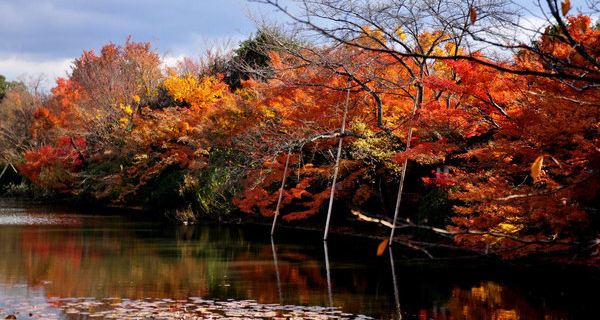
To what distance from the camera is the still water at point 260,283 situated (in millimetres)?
11094

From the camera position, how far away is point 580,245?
335 centimetres

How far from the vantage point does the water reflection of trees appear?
470 inches

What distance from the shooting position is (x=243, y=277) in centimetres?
1491

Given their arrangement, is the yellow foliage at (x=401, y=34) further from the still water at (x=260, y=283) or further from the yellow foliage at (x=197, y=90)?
the yellow foliage at (x=197, y=90)

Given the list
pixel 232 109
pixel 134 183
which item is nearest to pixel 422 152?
pixel 232 109

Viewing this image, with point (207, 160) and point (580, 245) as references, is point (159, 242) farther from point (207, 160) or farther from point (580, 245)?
point (580, 245)

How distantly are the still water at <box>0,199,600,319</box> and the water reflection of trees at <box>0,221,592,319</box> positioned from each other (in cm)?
2

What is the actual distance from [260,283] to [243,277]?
2.91 feet

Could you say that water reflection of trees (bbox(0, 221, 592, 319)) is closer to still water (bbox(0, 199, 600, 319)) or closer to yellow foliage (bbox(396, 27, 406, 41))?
still water (bbox(0, 199, 600, 319))

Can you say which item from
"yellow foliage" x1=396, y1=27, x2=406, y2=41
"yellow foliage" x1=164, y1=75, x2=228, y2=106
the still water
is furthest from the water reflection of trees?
"yellow foliage" x1=164, y1=75, x2=228, y2=106

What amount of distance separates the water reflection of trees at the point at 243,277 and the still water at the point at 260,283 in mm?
22

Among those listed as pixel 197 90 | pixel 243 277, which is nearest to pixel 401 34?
pixel 243 277

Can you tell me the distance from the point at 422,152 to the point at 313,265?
15.2 ft

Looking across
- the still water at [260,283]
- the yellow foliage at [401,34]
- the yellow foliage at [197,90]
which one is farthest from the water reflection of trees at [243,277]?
the yellow foliage at [197,90]
